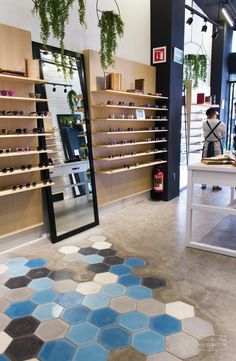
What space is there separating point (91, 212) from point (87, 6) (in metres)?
2.88

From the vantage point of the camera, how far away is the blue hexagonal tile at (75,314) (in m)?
2.13

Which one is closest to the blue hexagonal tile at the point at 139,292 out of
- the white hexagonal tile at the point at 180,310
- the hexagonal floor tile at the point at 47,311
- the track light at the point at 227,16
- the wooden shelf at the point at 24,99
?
the white hexagonal tile at the point at 180,310

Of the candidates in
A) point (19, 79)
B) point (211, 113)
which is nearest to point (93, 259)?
point (19, 79)

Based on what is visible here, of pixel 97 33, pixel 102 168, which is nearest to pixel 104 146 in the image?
pixel 102 168

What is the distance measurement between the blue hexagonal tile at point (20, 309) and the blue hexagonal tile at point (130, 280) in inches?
30.6

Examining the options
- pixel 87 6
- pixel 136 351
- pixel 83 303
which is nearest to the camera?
pixel 136 351

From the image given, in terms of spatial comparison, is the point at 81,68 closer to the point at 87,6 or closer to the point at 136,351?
the point at 87,6

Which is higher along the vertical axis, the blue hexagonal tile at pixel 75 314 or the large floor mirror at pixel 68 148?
the large floor mirror at pixel 68 148

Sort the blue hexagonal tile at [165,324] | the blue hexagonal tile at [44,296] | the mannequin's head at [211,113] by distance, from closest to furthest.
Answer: the blue hexagonal tile at [165,324] → the blue hexagonal tile at [44,296] → the mannequin's head at [211,113]

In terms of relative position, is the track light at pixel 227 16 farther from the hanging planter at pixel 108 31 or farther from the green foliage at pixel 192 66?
the hanging planter at pixel 108 31

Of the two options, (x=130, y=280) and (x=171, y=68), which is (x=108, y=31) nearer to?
(x=171, y=68)

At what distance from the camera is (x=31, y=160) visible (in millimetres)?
3455

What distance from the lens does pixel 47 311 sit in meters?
2.24

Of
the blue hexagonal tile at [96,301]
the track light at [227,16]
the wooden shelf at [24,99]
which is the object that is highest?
the track light at [227,16]
